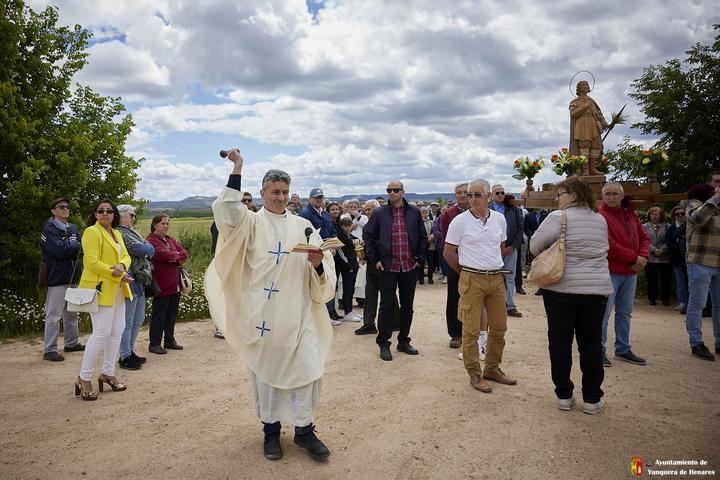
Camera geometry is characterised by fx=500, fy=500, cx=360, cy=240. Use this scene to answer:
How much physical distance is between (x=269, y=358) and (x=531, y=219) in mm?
11041

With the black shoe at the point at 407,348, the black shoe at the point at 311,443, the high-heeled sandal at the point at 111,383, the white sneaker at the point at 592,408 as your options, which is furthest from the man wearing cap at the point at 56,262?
the white sneaker at the point at 592,408

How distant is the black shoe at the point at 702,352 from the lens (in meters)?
6.50

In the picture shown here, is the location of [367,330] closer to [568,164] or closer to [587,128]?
[568,164]

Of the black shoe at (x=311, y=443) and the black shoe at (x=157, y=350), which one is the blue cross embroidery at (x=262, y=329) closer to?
the black shoe at (x=311, y=443)

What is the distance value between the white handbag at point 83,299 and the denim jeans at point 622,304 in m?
5.89

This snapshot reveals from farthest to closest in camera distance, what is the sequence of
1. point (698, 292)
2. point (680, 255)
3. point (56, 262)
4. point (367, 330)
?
point (680, 255)
point (367, 330)
point (56, 262)
point (698, 292)

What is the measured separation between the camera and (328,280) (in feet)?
13.7

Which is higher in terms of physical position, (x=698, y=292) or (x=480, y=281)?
(x=480, y=281)

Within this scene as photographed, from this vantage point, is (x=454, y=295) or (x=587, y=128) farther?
(x=587, y=128)

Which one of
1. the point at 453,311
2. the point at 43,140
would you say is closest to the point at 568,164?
the point at 453,311

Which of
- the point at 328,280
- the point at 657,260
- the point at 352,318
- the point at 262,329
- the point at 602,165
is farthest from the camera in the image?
the point at 657,260

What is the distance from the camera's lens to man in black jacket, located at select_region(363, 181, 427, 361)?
6.81 metres

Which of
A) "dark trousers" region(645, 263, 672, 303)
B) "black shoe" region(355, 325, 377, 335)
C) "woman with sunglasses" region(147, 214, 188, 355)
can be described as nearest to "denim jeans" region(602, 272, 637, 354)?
"black shoe" region(355, 325, 377, 335)

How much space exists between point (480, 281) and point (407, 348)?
2.05 metres
